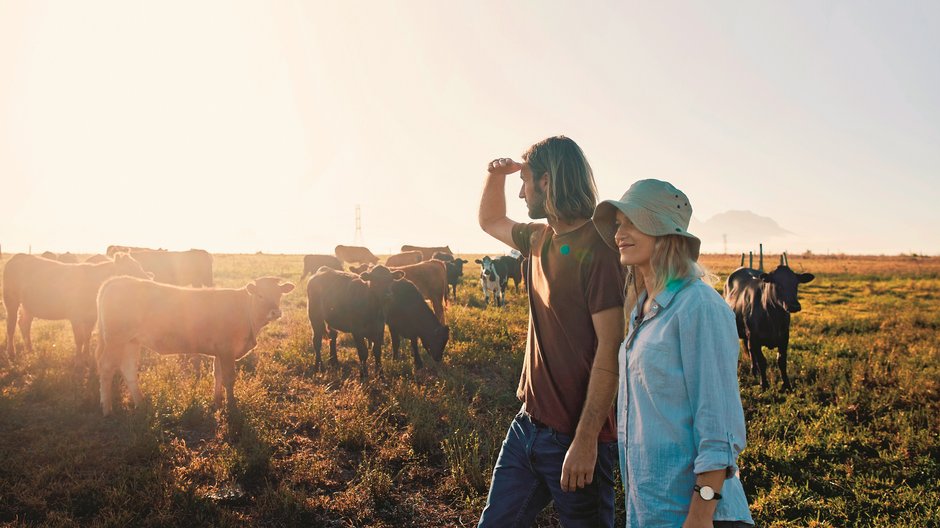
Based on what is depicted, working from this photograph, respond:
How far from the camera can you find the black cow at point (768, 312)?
10.5 meters

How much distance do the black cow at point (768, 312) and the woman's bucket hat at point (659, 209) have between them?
370 inches

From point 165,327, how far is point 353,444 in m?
3.57

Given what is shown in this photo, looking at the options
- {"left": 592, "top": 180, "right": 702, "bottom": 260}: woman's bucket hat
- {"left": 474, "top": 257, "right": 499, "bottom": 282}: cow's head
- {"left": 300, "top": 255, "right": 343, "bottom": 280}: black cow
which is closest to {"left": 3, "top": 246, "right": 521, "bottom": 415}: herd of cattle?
{"left": 474, "top": 257, "right": 499, "bottom": 282}: cow's head

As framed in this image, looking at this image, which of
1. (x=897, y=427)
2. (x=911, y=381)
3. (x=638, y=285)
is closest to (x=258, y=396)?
(x=638, y=285)

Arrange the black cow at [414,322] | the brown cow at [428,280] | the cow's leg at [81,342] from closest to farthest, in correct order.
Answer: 1. the cow's leg at [81,342]
2. the black cow at [414,322]
3. the brown cow at [428,280]

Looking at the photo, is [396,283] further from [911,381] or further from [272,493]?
[911,381]

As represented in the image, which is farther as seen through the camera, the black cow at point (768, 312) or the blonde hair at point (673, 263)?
the black cow at point (768, 312)

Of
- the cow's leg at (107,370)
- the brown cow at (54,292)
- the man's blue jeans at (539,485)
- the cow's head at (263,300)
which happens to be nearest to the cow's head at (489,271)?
the brown cow at (54,292)

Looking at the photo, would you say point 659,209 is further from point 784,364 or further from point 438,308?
point 438,308

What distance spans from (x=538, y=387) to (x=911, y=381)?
1096 cm

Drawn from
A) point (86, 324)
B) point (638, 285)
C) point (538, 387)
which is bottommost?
point (86, 324)

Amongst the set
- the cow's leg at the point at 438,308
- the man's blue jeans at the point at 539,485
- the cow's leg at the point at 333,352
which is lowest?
the cow's leg at the point at 333,352

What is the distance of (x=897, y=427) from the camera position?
8.12 metres

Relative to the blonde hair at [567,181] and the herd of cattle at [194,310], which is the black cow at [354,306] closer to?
the herd of cattle at [194,310]
